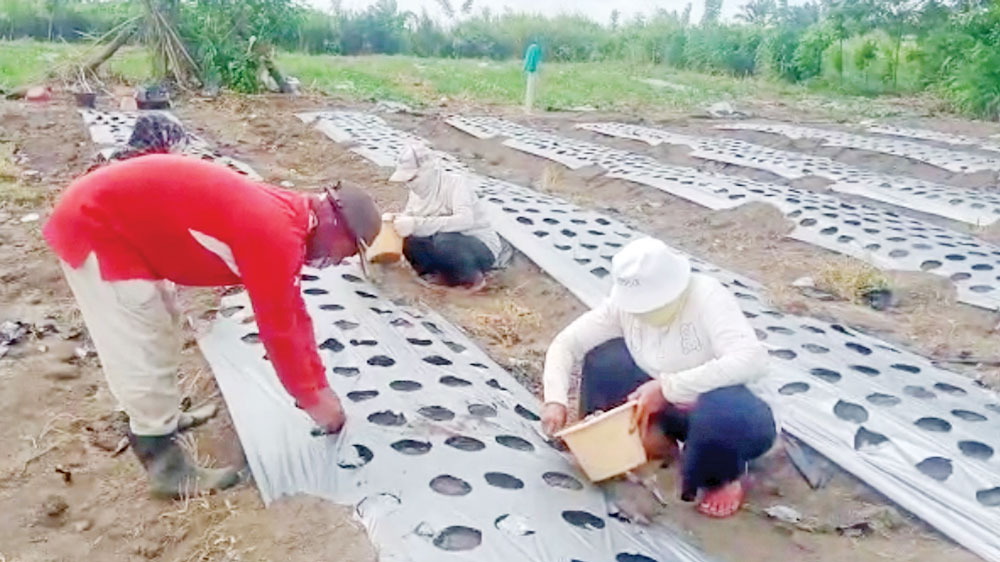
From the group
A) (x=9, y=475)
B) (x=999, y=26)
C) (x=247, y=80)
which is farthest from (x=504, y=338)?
(x=999, y=26)

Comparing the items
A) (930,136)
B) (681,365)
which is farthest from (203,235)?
(930,136)

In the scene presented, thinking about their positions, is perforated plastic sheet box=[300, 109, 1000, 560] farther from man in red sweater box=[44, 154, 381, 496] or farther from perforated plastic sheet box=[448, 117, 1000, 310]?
man in red sweater box=[44, 154, 381, 496]

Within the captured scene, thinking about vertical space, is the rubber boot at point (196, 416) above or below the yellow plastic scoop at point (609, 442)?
below

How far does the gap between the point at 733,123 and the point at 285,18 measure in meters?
5.70

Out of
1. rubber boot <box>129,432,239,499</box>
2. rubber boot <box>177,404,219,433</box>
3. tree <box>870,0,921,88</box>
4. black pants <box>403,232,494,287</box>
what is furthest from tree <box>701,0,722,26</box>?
rubber boot <box>129,432,239,499</box>

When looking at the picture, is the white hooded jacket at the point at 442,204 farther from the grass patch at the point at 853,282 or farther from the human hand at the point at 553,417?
the human hand at the point at 553,417

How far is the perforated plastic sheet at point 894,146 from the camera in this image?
9.69 metres

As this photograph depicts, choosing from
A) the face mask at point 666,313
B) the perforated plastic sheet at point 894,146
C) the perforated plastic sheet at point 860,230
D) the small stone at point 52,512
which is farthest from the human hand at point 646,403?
the perforated plastic sheet at point 894,146

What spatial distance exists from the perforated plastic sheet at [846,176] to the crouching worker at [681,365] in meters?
4.55

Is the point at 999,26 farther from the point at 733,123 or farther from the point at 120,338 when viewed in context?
the point at 120,338

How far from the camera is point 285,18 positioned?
14312mm

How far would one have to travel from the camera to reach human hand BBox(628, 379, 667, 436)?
3.20 meters

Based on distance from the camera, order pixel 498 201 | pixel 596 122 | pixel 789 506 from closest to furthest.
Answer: pixel 789 506 → pixel 498 201 → pixel 596 122

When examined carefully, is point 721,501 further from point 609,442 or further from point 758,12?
point 758,12
